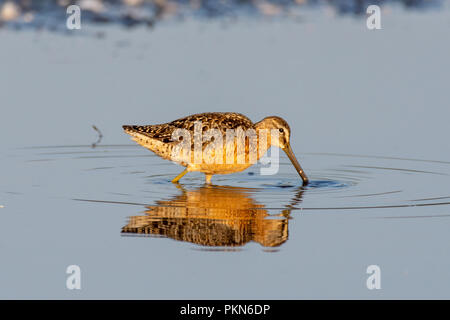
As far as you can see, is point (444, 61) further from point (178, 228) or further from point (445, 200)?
point (178, 228)

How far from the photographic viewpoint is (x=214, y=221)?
8117mm

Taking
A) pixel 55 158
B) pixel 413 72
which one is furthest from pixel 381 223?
pixel 413 72

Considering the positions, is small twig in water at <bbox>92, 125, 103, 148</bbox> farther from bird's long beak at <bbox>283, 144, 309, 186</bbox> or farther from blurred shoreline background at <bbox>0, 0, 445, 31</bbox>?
blurred shoreline background at <bbox>0, 0, 445, 31</bbox>

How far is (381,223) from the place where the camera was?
26.0 ft

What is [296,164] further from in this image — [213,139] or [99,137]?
[99,137]

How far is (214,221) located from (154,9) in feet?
37.4

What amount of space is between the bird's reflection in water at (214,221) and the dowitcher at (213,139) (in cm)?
65

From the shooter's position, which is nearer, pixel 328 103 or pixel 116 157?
pixel 116 157

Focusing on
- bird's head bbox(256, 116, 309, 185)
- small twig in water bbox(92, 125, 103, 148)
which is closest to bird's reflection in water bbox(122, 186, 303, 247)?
bird's head bbox(256, 116, 309, 185)

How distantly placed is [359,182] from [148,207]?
7.95 ft

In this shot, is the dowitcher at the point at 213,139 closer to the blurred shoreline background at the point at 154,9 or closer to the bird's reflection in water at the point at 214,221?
the bird's reflection in water at the point at 214,221

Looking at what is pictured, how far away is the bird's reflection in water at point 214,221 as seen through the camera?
7512 mm

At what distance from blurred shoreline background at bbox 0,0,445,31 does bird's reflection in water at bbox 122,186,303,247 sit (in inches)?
346

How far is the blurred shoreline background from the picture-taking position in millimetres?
17359
